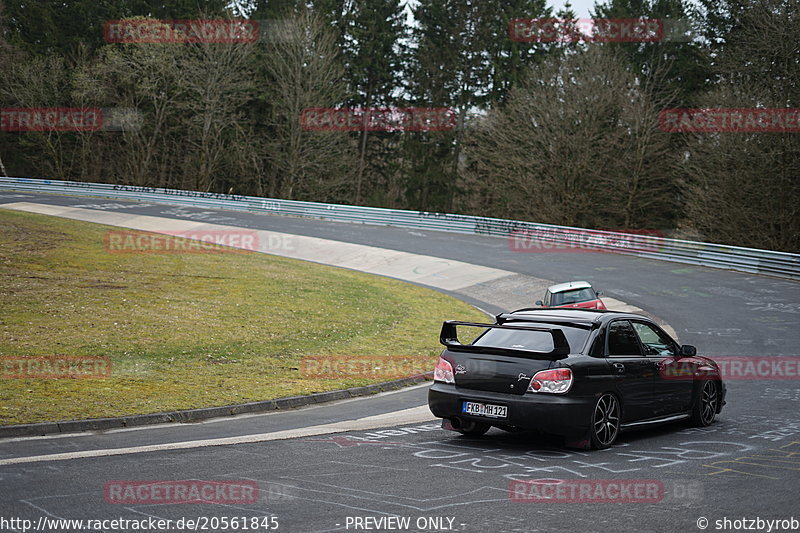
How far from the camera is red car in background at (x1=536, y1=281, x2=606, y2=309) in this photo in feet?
66.0

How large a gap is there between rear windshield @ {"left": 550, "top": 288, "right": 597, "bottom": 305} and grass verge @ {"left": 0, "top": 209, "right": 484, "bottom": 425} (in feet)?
10.9

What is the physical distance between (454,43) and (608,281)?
39.2 m

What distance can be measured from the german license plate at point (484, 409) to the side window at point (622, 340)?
1.52 m

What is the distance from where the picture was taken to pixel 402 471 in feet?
24.3

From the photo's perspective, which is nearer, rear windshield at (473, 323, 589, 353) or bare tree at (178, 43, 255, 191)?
rear windshield at (473, 323, 589, 353)

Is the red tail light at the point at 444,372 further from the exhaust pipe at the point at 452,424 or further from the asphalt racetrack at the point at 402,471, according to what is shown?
the asphalt racetrack at the point at 402,471

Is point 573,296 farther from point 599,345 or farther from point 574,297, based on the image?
point 599,345

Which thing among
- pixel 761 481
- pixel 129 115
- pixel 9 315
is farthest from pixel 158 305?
pixel 129 115

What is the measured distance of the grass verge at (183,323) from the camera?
12.0 m

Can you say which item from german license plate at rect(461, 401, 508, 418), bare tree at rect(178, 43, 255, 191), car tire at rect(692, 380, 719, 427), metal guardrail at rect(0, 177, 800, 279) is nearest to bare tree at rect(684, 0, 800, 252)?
metal guardrail at rect(0, 177, 800, 279)

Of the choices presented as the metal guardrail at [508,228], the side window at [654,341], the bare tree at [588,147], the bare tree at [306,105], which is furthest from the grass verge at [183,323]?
the bare tree at [306,105]

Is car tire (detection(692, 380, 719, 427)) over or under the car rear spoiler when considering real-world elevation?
under

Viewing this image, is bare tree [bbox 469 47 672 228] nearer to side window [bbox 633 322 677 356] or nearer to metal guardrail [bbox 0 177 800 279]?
metal guardrail [bbox 0 177 800 279]

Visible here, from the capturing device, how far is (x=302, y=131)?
60.2 meters
